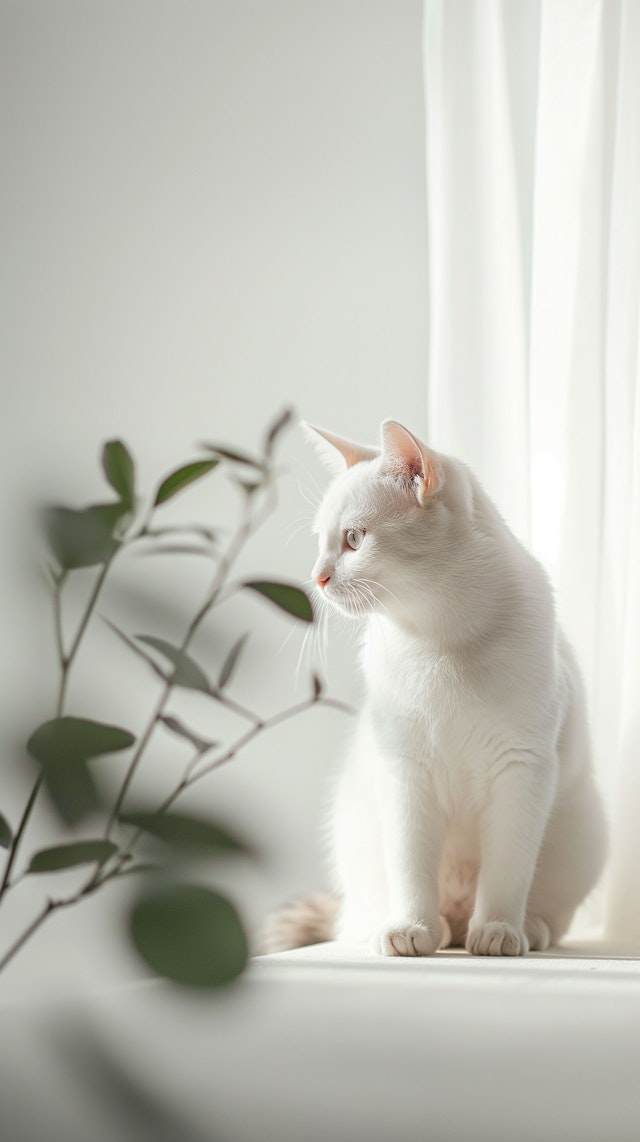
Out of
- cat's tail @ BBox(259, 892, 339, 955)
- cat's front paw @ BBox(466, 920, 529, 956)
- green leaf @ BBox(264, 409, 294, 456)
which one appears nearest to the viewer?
green leaf @ BBox(264, 409, 294, 456)

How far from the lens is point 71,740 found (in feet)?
1.18

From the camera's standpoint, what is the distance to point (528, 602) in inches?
44.4

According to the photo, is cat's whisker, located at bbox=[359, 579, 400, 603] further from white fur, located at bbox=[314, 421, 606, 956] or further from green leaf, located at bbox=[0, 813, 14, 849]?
green leaf, located at bbox=[0, 813, 14, 849]

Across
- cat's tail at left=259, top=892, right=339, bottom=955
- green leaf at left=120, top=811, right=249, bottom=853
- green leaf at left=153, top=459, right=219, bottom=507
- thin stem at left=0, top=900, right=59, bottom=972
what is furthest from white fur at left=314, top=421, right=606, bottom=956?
green leaf at left=120, top=811, right=249, bottom=853

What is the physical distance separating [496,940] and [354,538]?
44cm

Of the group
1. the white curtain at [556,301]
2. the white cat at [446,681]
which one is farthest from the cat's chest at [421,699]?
the white curtain at [556,301]

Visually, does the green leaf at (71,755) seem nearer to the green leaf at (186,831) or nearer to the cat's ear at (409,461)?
the green leaf at (186,831)

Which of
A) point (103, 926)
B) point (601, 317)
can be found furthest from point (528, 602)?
point (103, 926)

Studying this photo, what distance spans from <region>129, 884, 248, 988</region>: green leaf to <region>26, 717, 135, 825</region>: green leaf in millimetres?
35

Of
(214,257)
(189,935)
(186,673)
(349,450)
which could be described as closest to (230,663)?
(186,673)

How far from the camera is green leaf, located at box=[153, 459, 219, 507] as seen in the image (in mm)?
513

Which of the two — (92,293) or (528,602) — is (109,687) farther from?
(528,602)

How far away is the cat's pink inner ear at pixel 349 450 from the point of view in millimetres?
1243

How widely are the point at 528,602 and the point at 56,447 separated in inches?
42.9
